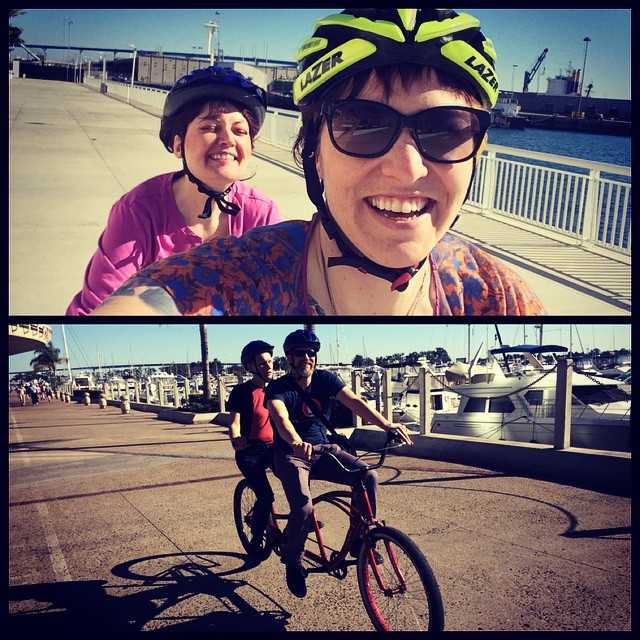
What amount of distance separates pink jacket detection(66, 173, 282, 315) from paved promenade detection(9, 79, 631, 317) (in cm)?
4

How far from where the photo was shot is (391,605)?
2.89 meters

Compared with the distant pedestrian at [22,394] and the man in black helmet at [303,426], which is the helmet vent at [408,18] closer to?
the man in black helmet at [303,426]

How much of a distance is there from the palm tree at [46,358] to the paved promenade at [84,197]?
282 mm

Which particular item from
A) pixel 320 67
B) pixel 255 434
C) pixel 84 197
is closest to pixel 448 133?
pixel 320 67

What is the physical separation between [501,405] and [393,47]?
310 cm

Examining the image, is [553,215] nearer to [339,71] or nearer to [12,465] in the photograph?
[339,71]

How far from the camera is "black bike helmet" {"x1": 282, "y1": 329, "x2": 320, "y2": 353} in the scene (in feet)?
9.85

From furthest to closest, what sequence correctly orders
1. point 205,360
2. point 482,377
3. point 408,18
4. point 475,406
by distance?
1. point 475,406
2. point 482,377
3. point 205,360
4. point 408,18

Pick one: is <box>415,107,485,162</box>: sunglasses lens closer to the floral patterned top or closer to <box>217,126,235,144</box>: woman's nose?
the floral patterned top

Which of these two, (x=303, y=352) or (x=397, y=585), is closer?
(x=397, y=585)

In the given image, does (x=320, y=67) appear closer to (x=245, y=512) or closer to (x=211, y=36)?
(x=211, y=36)

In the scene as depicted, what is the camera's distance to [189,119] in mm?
2885
